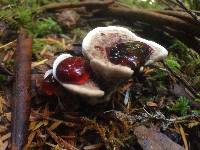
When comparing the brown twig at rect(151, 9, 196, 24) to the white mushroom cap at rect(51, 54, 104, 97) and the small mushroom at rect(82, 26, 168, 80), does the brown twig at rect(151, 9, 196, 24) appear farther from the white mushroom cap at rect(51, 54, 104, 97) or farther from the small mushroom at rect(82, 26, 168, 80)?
the white mushroom cap at rect(51, 54, 104, 97)

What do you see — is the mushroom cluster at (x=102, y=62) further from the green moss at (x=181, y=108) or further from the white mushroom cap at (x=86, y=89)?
the green moss at (x=181, y=108)

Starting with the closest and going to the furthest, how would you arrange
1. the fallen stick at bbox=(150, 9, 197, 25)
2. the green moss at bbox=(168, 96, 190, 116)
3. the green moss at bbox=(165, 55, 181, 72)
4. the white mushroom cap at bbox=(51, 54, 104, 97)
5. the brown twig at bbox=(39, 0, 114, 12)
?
the white mushroom cap at bbox=(51, 54, 104, 97) < the green moss at bbox=(168, 96, 190, 116) < the green moss at bbox=(165, 55, 181, 72) < the fallen stick at bbox=(150, 9, 197, 25) < the brown twig at bbox=(39, 0, 114, 12)

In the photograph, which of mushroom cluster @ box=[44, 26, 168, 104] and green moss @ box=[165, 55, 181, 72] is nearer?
mushroom cluster @ box=[44, 26, 168, 104]

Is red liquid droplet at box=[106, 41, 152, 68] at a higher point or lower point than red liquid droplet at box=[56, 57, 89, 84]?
higher

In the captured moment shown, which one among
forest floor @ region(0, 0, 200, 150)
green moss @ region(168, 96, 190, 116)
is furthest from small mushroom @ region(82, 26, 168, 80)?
green moss @ region(168, 96, 190, 116)

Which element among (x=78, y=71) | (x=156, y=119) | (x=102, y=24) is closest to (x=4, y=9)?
(x=102, y=24)
